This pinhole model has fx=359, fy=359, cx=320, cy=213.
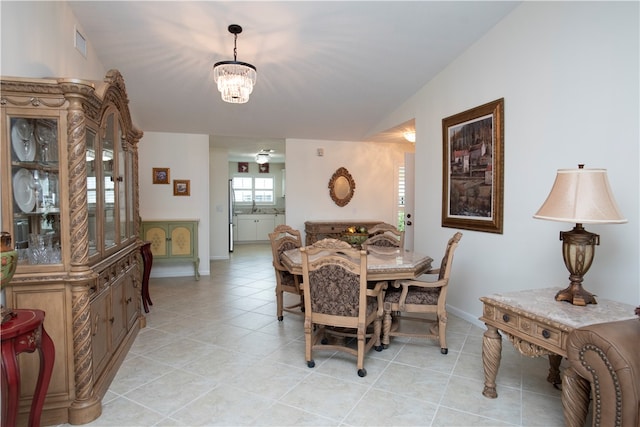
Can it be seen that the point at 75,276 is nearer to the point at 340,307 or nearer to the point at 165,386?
the point at 165,386

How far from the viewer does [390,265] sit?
2879mm

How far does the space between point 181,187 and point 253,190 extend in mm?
4878

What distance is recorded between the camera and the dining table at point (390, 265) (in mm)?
2812

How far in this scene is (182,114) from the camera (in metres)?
5.09

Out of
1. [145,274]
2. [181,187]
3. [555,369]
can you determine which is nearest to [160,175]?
[181,187]

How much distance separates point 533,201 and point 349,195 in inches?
147

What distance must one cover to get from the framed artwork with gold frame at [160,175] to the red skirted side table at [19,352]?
435 centimetres

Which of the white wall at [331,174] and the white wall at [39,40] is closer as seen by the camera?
the white wall at [39,40]

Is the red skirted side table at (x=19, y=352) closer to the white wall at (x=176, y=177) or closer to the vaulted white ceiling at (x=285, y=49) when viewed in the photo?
the vaulted white ceiling at (x=285, y=49)

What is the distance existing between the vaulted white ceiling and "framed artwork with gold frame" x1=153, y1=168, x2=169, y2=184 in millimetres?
755

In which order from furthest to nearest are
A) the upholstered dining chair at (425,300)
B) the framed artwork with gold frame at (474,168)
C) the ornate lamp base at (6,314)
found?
1. the framed artwork with gold frame at (474,168)
2. the upholstered dining chair at (425,300)
3. the ornate lamp base at (6,314)

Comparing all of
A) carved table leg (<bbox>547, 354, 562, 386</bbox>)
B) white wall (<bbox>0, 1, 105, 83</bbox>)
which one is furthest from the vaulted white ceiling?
carved table leg (<bbox>547, 354, 562, 386</bbox>)

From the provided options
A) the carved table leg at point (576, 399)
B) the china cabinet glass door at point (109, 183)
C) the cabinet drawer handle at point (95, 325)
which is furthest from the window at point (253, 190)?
the carved table leg at point (576, 399)

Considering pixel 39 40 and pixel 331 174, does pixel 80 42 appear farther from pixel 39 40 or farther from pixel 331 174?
pixel 331 174
